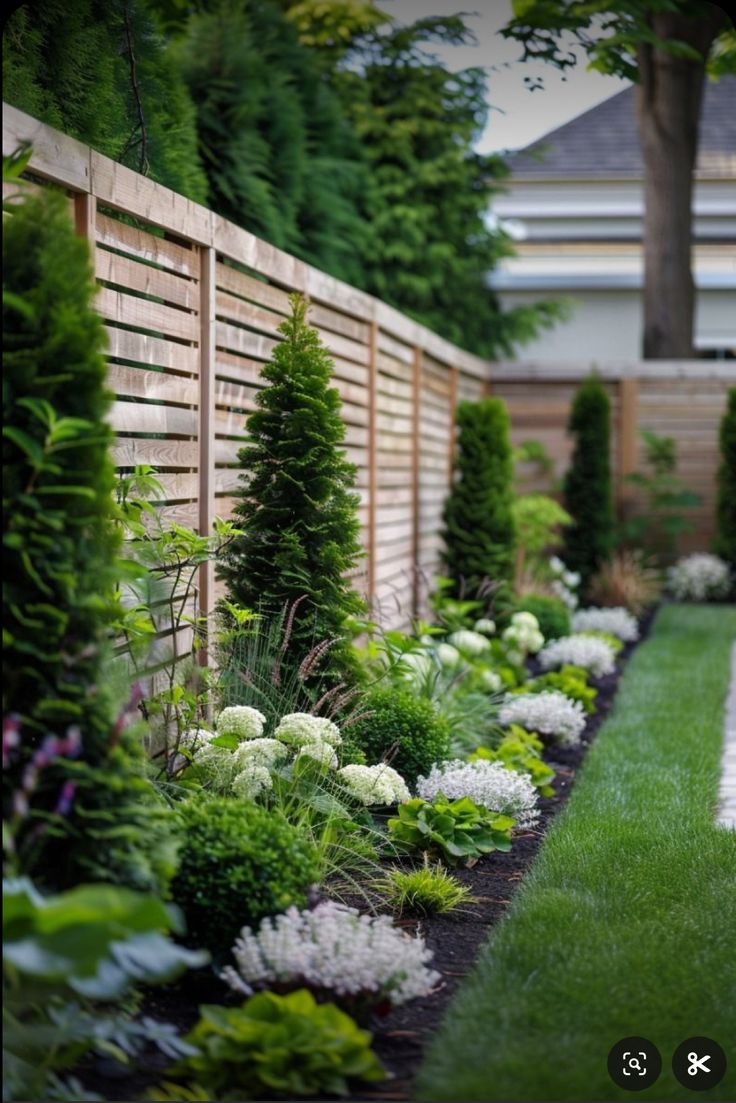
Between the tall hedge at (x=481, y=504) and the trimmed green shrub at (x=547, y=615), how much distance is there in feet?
0.77

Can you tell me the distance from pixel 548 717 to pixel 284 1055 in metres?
3.30

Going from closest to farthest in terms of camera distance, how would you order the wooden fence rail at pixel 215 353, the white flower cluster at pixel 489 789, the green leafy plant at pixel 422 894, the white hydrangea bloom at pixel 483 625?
1. the green leafy plant at pixel 422 894
2. the wooden fence rail at pixel 215 353
3. the white flower cluster at pixel 489 789
4. the white hydrangea bloom at pixel 483 625

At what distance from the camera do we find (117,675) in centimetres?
275

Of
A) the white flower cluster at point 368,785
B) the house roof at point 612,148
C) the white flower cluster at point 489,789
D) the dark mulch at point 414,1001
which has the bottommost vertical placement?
the dark mulch at point 414,1001

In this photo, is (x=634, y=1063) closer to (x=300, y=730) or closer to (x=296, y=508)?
(x=300, y=730)

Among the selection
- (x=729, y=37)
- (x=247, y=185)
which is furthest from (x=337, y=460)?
(x=729, y=37)

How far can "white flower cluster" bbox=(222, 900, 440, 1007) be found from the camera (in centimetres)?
252

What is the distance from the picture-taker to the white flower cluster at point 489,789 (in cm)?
411

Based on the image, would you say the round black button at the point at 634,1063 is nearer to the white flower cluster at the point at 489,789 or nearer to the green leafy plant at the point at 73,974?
the green leafy plant at the point at 73,974

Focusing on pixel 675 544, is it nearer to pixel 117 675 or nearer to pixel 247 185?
pixel 247 185

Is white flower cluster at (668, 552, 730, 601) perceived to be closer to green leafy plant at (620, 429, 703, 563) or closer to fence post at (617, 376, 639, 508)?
green leafy plant at (620, 429, 703, 563)

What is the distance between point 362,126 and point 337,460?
8.71 m

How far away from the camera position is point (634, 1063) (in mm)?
2326

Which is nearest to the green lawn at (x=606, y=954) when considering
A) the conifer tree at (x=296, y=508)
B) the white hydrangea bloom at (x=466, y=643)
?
the conifer tree at (x=296, y=508)
